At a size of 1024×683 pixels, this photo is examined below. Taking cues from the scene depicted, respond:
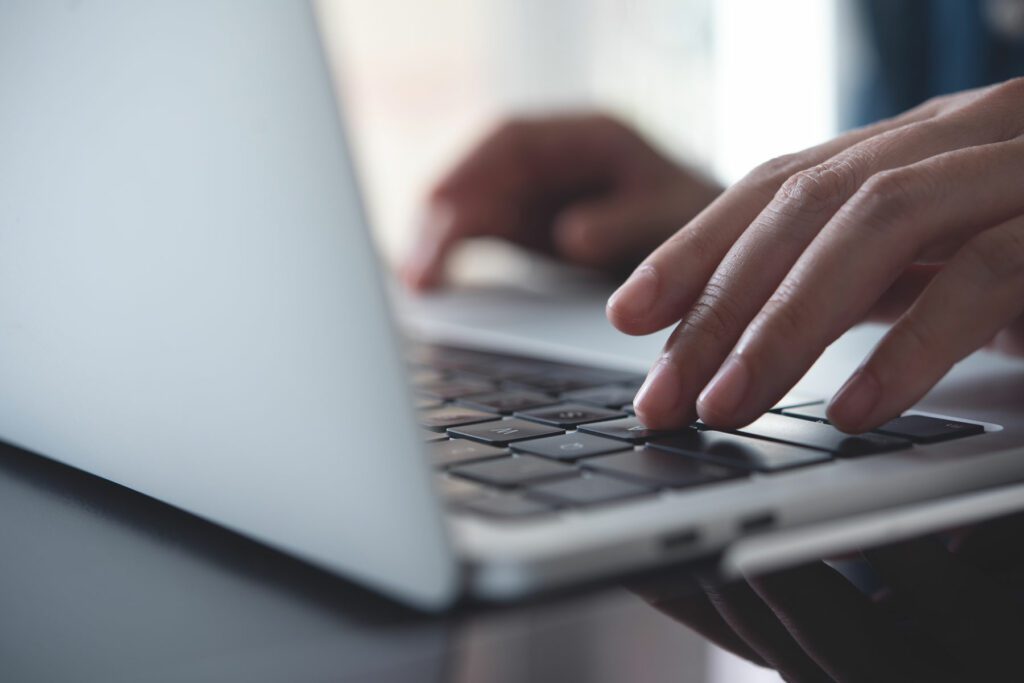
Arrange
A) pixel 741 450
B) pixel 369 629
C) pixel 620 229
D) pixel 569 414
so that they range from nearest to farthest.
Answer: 1. pixel 369 629
2. pixel 741 450
3. pixel 569 414
4. pixel 620 229

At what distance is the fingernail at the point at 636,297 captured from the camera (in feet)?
1.59

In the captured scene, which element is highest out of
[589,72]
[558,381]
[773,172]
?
[773,172]

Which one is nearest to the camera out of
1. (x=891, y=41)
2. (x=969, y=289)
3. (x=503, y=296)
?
(x=969, y=289)

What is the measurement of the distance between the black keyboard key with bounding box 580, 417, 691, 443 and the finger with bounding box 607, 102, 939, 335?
5 cm

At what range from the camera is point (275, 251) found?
29 centimetres

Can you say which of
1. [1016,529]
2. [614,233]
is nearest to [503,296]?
[614,233]

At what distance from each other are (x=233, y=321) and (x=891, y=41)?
232 centimetres

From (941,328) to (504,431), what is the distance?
7.6 inches

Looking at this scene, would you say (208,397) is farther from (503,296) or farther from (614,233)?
(614,233)

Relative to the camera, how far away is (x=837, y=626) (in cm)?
30

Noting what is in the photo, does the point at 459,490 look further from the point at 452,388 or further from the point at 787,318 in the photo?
the point at 452,388

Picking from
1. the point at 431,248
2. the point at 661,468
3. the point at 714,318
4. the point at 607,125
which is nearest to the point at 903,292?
the point at 714,318

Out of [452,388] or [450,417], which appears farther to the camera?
[452,388]

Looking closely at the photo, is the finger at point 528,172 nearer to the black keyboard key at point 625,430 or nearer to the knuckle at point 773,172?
the knuckle at point 773,172
